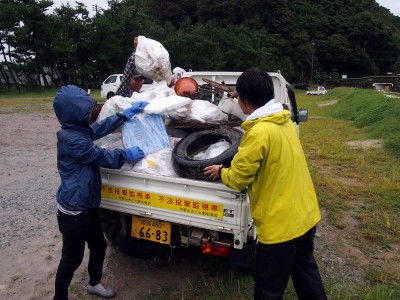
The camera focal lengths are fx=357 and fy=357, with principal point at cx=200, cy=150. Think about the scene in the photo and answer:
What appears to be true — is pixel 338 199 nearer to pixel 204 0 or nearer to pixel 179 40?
pixel 179 40

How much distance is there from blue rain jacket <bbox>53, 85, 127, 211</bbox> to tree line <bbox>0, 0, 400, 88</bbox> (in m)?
35.2

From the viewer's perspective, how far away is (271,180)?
215 cm

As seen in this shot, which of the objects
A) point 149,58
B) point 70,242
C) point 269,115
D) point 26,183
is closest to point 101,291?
point 70,242

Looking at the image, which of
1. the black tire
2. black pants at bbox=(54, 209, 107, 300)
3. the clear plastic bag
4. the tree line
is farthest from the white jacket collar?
the tree line

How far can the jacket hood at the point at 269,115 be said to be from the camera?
2182 mm

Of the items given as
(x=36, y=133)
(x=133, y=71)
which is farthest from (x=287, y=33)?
(x=133, y=71)

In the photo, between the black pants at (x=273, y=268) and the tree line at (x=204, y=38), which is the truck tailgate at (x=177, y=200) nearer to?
the black pants at (x=273, y=268)

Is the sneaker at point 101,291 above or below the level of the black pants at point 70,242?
below

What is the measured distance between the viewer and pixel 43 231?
423 cm

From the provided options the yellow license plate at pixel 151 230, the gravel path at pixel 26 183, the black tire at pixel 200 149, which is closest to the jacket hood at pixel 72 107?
the black tire at pixel 200 149

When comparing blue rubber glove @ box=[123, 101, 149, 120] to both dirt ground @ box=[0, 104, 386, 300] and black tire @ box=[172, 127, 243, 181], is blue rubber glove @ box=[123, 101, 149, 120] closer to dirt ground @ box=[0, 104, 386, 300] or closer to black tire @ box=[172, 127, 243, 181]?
black tire @ box=[172, 127, 243, 181]

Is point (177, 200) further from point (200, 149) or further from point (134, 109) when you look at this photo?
point (134, 109)

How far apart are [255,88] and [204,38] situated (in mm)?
45443

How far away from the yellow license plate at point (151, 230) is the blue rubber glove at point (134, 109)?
2.99 feet
